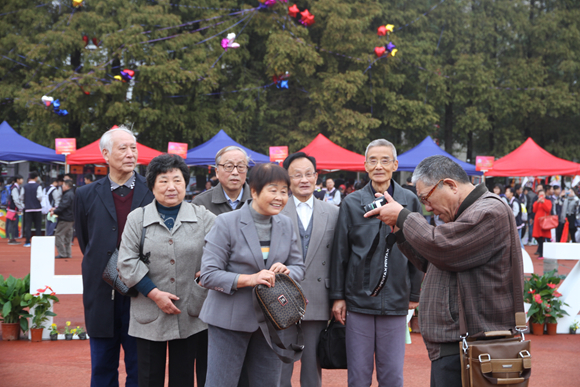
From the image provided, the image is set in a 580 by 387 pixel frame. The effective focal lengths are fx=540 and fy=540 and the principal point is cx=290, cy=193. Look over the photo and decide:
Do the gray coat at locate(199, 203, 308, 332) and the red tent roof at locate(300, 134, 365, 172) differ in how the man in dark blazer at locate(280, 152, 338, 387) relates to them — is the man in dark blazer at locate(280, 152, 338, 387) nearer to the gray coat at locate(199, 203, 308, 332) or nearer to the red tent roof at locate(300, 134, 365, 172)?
the gray coat at locate(199, 203, 308, 332)

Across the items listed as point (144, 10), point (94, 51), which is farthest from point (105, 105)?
point (144, 10)

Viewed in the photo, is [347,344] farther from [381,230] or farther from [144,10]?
[144,10]

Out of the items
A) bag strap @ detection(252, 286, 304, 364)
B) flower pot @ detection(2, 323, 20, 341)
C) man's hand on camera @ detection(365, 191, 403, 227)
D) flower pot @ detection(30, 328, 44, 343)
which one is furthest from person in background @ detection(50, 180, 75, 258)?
man's hand on camera @ detection(365, 191, 403, 227)

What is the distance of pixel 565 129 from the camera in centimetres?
2764

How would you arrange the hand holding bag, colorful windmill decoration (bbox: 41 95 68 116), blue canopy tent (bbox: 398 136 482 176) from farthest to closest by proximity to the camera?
colorful windmill decoration (bbox: 41 95 68 116) → blue canopy tent (bbox: 398 136 482 176) → the hand holding bag

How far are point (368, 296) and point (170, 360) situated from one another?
130cm

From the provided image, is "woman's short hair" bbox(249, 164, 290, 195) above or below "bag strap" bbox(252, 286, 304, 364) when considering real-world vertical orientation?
above

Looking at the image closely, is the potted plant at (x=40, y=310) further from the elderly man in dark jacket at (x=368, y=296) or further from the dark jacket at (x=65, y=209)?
the dark jacket at (x=65, y=209)

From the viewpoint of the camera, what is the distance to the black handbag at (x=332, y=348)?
3.52m

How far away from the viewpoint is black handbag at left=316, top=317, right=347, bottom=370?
11.5 feet

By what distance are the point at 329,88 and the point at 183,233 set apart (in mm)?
20307

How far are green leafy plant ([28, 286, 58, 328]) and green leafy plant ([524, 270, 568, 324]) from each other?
217 inches

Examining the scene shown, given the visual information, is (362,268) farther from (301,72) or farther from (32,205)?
(301,72)

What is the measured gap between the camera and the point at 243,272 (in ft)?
9.38
